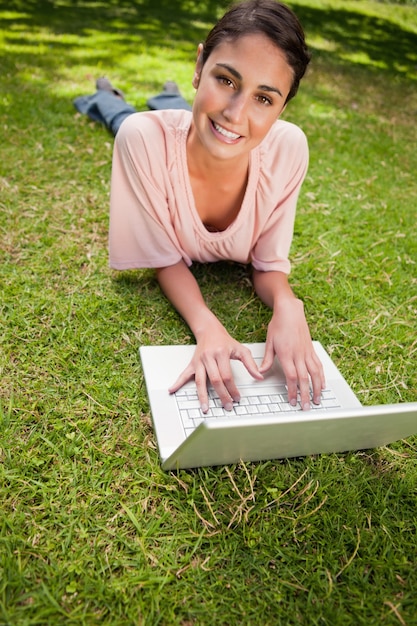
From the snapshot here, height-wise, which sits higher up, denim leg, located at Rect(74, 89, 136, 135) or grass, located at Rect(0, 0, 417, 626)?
denim leg, located at Rect(74, 89, 136, 135)

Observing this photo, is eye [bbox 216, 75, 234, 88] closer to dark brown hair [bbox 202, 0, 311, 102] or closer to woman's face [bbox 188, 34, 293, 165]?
woman's face [bbox 188, 34, 293, 165]

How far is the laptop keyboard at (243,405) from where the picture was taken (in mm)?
1614

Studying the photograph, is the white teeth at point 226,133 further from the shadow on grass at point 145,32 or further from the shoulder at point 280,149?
the shadow on grass at point 145,32

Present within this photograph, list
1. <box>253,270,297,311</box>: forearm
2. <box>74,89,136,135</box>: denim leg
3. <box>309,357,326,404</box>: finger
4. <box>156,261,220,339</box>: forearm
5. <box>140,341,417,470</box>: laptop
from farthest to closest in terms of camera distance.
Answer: <box>74,89,136,135</box>: denim leg, <box>253,270,297,311</box>: forearm, <box>156,261,220,339</box>: forearm, <box>309,357,326,404</box>: finger, <box>140,341,417,470</box>: laptop

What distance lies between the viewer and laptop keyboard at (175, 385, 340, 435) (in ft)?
5.30

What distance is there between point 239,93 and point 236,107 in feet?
0.14

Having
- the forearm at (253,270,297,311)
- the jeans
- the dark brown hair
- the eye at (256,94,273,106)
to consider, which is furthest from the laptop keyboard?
the jeans

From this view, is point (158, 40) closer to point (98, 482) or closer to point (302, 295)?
point (302, 295)

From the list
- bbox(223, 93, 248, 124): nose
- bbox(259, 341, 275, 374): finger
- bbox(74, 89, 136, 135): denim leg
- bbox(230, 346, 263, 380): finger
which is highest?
bbox(223, 93, 248, 124): nose

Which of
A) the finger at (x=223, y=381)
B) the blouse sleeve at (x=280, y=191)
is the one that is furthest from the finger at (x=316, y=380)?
the blouse sleeve at (x=280, y=191)

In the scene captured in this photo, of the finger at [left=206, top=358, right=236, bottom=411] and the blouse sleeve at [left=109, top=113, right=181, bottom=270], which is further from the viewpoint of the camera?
the blouse sleeve at [left=109, top=113, right=181, bottom=270]

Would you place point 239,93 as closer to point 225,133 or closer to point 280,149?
point 225,133

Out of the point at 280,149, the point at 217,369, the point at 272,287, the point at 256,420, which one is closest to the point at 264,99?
the point at 280,149

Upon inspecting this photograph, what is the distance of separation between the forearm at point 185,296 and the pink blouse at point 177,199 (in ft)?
0.15
